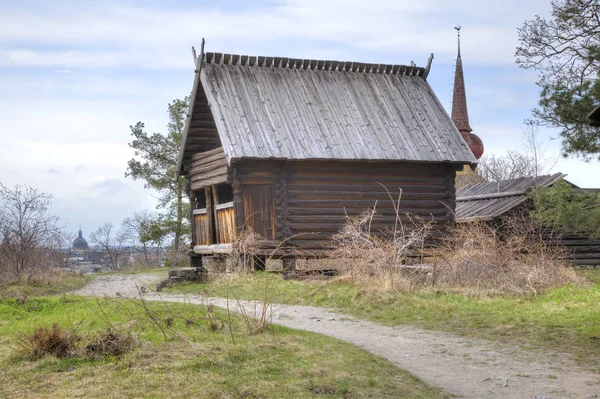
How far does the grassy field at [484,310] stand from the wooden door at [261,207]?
4.13 meters

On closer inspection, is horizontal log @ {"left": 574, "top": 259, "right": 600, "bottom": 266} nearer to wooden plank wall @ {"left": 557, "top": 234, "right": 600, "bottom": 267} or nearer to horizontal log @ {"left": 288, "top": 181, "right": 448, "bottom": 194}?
wooden plank wall @ {"left": 557, "top": 234, "right": 600, "bottom": 267}

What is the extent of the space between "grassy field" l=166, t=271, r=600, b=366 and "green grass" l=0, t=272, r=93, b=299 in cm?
563

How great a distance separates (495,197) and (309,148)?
36.5 ft

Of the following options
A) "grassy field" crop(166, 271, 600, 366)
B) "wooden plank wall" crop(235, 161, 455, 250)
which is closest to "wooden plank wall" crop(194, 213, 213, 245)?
"wooden plank wall" crop(235, 161, 455, 250)

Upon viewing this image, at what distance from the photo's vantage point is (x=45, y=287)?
2077 cm

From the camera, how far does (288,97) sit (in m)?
23.0

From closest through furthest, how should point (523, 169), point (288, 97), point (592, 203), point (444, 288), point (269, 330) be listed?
point (269, 330) < point (444, 288) < point (592, 203) < point (288, 97) < point (523, 169)

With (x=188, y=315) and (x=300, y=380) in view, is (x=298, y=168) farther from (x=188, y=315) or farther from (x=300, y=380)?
(x=300, y=380)

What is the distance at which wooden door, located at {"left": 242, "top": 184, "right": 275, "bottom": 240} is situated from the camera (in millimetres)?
21156

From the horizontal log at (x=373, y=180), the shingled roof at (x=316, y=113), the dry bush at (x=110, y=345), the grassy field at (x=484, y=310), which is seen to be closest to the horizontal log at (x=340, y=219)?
the horizontal log at (x=373, y=180)

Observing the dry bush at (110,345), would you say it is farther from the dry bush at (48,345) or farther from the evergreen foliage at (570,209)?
the evergreen foliage at (570,209)

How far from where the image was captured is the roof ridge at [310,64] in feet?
76.7

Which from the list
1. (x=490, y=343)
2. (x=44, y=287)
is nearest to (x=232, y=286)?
(x=44, y=287)

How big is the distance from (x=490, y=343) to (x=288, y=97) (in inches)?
538
